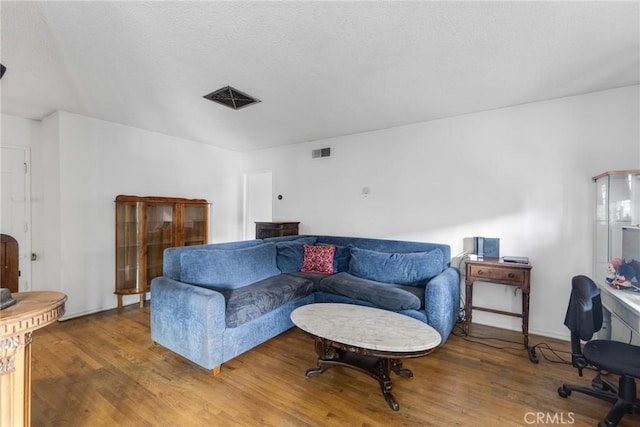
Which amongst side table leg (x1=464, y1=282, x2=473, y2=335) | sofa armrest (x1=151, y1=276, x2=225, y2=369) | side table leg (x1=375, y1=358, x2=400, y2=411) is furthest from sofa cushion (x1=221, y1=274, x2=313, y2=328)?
side table leg (x1=464, y1=282, x2=473, y2=335)

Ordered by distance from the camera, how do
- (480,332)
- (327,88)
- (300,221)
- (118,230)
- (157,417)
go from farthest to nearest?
(300,221) < (118,230) < (480,332) < (327,88) < (157,417)

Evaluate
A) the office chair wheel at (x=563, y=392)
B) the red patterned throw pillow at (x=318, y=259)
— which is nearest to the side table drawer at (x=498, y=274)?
the office chair wheel at (x=563, y=392)

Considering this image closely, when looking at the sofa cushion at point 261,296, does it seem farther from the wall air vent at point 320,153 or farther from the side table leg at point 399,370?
the wall air vent at point 320,153

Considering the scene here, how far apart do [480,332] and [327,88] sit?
3036 millimetres

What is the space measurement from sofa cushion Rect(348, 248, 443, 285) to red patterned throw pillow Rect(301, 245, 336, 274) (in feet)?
1.03

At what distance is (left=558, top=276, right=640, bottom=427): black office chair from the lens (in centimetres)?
151

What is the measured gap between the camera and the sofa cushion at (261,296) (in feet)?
7.23

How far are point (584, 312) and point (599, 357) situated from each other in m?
0.25

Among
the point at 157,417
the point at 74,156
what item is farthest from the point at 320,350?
the point at 74,156

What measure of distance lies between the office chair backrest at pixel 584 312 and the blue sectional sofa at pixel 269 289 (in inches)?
33.7

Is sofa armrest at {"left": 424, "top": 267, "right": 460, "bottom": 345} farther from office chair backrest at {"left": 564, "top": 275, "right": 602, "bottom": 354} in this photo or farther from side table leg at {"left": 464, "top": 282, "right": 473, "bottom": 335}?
office chair backrest at {"left": 564, "top": 275, "right": 602, "bottom": 354}

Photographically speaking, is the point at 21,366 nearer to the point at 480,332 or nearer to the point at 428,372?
the point at 428,372

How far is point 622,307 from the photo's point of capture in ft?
6.40

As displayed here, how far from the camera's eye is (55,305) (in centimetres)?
120
